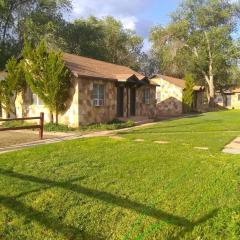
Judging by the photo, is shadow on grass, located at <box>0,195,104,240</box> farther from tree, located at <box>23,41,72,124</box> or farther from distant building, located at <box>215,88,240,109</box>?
distant building, located at <box>215,88,240,109</box>

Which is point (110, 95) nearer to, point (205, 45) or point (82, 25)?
point (82, 25)

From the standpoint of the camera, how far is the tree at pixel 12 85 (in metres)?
19.0

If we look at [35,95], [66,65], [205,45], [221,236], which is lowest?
[221,236]

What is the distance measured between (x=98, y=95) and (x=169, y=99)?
765 inches

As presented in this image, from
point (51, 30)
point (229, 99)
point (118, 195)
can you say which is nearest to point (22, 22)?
point (51, 30)

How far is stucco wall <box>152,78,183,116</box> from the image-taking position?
1494 inches

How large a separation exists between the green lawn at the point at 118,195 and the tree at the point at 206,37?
40.2m

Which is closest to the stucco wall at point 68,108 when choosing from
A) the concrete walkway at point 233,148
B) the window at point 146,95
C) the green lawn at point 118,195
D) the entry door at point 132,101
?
the entry door at point 132,101


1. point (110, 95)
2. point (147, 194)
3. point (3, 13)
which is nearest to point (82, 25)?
point (3, 13)

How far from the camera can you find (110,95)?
21.1 metres

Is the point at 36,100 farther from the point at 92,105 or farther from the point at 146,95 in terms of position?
the point at 146,95

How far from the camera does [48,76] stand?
17.7 metres

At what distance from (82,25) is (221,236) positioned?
4070 centimetres

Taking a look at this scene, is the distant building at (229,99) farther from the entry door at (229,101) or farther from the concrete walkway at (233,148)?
the concrete walkway at (233,148)
